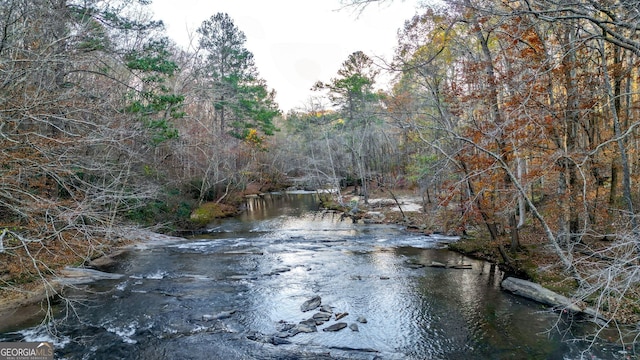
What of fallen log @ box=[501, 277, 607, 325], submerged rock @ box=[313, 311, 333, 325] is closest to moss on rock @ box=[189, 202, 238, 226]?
submerged rock @ box=[313, 311, 333, 325]

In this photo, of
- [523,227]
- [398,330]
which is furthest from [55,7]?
[523,227]

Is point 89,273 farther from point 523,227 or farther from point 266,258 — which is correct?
point 523,227

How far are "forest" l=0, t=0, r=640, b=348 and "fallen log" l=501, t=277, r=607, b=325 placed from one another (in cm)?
39

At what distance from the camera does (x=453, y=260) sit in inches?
543

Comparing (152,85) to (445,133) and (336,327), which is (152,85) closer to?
(336,327)

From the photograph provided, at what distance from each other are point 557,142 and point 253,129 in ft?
89.4

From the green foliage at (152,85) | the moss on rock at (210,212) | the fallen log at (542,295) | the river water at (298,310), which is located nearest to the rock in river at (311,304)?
the river water at (298,310)

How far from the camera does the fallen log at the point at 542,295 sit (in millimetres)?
8594

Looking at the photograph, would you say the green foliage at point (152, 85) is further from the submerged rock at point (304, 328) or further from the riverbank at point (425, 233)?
the submerged rock at point (304, 328)

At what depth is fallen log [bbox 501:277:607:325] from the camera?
338 inches

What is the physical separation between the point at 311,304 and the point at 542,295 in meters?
6.25

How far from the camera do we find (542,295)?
955cm

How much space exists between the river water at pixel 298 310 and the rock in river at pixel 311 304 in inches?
13.2

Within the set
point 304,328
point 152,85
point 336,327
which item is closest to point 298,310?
point 304,328
